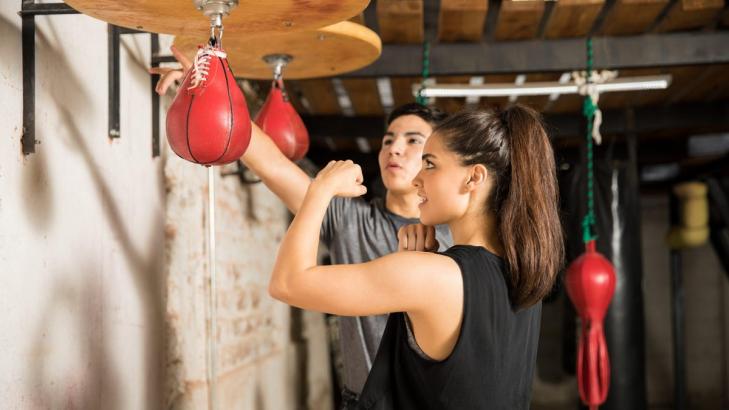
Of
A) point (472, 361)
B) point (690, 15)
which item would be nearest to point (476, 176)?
point (472, 361)

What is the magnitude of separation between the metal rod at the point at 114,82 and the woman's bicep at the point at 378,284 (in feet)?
3.86

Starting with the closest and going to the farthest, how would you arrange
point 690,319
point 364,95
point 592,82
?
point 592,82 < point 364,95 < point 690,319

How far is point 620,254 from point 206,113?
14.8 ft

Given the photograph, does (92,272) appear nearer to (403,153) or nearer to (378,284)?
(403,153)

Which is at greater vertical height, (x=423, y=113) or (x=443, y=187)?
(x=423, y=113)

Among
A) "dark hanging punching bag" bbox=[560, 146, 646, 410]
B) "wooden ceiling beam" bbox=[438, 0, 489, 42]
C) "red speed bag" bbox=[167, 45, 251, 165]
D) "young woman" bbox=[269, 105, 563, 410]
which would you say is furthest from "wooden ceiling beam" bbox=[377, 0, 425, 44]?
"dark hanging punching bag" bbox=[560, 146, 646, 410]

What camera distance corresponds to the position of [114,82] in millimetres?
2344

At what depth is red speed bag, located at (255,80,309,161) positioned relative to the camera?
102 inches

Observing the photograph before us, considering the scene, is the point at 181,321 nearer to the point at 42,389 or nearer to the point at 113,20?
the point at 42,389

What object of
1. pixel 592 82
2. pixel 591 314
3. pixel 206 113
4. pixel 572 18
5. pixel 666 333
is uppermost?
pixel 572 18

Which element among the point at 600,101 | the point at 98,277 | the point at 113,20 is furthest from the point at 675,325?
the point at 113,20

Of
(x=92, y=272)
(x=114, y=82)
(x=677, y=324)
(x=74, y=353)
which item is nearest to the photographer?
(x=74, y=353)

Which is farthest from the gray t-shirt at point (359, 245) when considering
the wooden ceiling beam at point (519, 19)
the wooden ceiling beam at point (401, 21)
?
the wooden ceiling beam at point (519, 19)

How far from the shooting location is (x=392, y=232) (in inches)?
99.6
